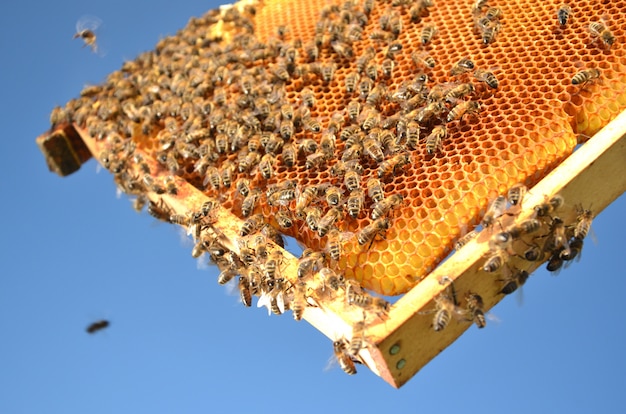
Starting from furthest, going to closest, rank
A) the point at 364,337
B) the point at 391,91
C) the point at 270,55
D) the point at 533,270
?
the point at 270,55
the point at 391,91
the point at 533,270
the point at 364,337

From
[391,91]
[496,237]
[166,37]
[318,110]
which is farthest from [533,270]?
[166,37]

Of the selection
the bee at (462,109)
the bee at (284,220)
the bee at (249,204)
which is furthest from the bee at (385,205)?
the bee at (249,204)

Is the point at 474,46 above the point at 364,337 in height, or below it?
above

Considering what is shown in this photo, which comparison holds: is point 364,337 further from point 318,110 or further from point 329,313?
point 318,110

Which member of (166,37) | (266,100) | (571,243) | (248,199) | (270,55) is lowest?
(571,243)

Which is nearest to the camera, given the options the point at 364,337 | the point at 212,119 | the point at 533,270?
the point at 364,337

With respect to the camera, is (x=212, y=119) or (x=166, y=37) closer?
(x=212, y=119)

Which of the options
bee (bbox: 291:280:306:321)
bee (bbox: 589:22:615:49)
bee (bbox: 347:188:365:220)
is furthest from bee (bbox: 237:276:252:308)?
bee (bbox: 589:22:615:49)

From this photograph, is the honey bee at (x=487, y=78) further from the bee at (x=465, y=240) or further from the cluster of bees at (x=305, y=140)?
the bee at (x=465, y=240)
